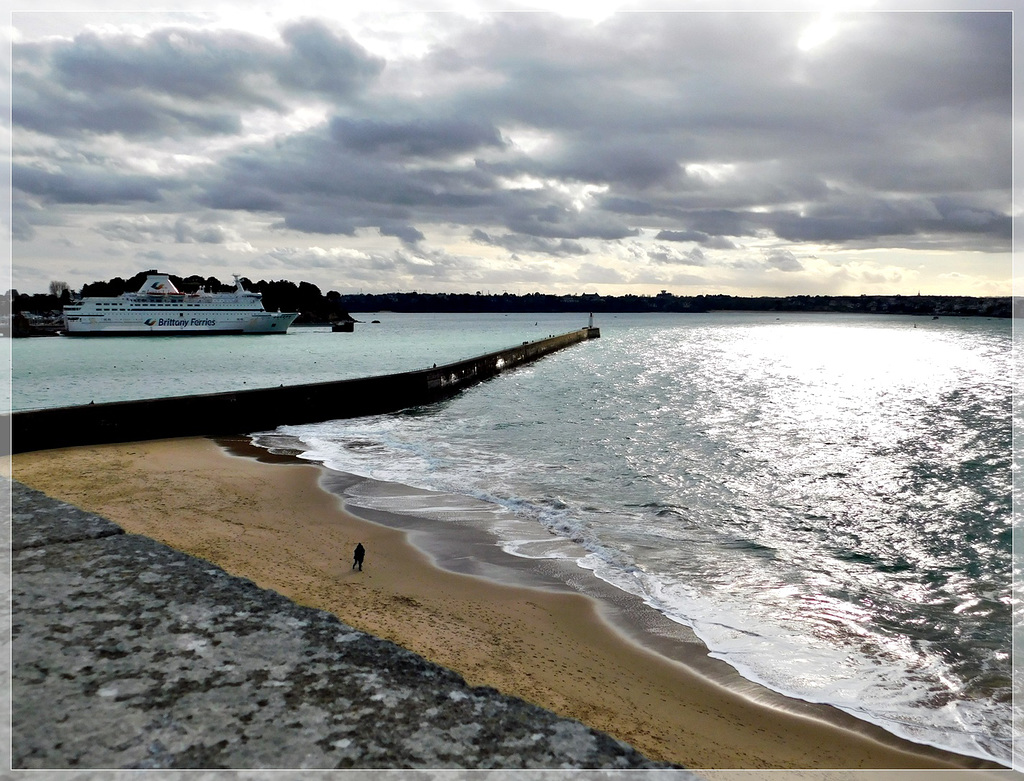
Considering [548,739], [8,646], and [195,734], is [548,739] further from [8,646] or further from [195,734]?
[8,646]

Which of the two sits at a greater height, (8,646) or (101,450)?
(8,646)

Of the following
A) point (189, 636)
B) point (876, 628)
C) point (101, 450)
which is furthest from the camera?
point (101, 450)

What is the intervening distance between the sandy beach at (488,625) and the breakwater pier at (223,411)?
113 inches

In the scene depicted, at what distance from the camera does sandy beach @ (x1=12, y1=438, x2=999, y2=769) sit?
464cm

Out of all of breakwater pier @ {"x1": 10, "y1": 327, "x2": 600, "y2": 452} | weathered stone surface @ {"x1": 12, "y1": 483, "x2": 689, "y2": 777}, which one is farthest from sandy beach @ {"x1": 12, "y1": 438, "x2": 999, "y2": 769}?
breakwater pier @ {"x1": 10, "y1": 327, "x2": 600, "y2": 452}

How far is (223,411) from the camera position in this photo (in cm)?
1814

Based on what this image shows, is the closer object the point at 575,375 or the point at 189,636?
the point at 189,636

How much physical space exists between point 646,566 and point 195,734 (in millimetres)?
6942

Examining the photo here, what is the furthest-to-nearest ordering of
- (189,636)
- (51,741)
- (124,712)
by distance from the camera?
(189,636) → (124,712) → (51,741)

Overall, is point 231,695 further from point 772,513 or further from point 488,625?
point 772,513

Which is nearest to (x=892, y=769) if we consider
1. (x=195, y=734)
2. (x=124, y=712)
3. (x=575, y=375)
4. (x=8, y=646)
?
(x=195, y=734)

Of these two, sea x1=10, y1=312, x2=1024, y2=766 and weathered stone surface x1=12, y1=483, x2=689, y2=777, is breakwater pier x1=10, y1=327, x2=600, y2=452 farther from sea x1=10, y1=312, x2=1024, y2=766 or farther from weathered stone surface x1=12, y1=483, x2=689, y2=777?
weathered stone surface x1=12, y1=483, x2=689, y2=777

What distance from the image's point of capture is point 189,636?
3.30m

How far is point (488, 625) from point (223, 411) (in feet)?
47.5
